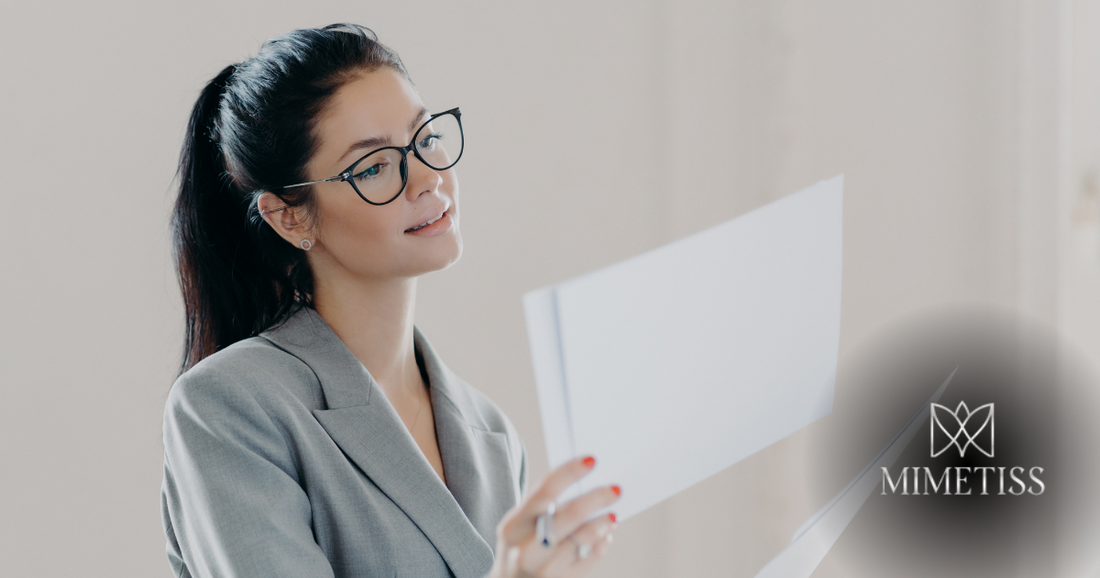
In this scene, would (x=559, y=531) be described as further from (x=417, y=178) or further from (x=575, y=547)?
(x=417, y=178)

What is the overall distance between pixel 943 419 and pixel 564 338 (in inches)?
45.0

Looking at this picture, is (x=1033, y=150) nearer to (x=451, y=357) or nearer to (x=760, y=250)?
(x=760, y=250)

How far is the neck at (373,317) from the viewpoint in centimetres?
112

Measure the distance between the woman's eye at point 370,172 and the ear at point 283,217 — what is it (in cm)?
11

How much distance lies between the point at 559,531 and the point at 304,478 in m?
0.44

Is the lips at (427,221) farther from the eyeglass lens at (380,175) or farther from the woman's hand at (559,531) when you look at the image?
the woman's hand at (559,531)

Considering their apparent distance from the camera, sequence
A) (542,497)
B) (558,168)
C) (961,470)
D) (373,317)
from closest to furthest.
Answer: (542,497)
(373,317)
(961,470)
(558,168)

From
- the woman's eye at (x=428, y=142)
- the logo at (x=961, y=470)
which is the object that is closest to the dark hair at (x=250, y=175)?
the woman's eye at (x=428, y=142)

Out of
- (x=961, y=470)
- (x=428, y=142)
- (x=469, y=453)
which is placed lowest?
(x=961, y=470)

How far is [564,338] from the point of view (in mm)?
625

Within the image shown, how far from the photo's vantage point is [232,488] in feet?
2.87

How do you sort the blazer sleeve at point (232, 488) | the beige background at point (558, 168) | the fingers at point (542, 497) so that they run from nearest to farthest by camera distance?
the fingers at point (542, 497), the blazer sleeve at point (232, 488), the beige background at point (558, 168)

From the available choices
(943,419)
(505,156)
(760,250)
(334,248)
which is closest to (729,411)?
(760,250)

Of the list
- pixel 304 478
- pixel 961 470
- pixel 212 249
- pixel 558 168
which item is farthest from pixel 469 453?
pixel 961 470
